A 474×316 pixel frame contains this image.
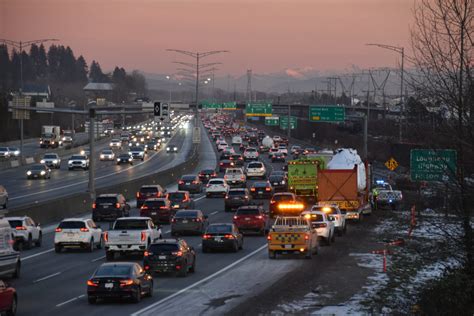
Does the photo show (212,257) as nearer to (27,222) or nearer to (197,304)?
(27,222)

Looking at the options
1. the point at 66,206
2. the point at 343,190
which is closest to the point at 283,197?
the point at 343,190

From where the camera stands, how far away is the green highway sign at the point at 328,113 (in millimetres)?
110250

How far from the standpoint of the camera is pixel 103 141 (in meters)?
181

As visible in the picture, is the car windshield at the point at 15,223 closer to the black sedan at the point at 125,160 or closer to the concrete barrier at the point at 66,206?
the concrete barrier at the point at 66,206

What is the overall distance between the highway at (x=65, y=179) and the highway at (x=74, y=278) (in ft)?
67.2

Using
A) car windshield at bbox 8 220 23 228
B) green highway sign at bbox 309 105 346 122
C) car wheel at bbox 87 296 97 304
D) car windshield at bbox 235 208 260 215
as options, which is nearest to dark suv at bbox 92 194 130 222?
car windshield at bbox 235 208 260 215

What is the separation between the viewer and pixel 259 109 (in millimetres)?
143500

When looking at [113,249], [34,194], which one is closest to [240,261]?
[113,249]

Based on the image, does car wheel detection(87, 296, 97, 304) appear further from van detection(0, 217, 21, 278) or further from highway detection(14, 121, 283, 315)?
van detection(0, 217, 21, 278)

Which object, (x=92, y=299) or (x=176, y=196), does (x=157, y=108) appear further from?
(x=92, y=299)

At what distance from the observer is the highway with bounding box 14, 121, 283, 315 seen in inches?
1022

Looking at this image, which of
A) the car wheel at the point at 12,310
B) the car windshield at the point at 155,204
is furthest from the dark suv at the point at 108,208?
the car wheel at the point at 12,310

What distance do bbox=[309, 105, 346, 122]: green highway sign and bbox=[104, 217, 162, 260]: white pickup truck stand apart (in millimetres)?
72945

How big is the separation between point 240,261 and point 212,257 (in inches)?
79.0
